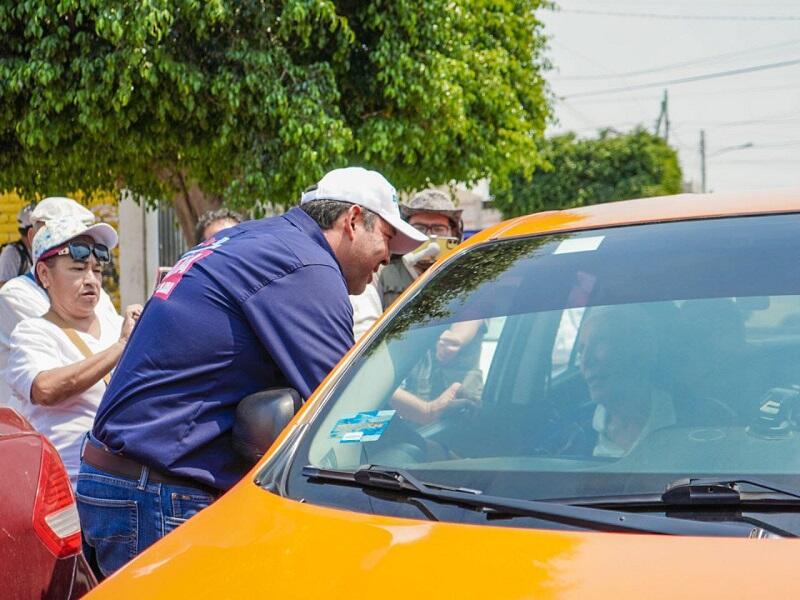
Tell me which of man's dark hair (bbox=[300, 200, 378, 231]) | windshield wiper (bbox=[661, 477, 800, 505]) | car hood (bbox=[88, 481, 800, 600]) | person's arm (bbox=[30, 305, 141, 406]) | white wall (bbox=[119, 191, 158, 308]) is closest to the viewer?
car hood (bbox=[88, 481, 800, 600])

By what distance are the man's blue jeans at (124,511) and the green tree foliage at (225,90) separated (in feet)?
23.9

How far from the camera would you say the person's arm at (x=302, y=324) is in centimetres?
293

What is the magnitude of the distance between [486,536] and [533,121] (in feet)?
54.1

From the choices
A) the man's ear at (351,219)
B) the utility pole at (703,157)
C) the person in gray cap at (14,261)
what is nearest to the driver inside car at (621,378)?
the man's ear at (351,219)

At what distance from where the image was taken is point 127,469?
304 centimetres

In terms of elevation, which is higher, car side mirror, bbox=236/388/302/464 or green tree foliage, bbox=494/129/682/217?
car side mirror, bbox=236/388/302/464

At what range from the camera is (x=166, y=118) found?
11148mm

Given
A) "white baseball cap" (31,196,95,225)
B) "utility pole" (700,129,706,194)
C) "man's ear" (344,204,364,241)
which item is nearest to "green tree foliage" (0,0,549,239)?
"white baseball cap" (31,196,95,225)

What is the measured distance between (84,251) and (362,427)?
2450mm

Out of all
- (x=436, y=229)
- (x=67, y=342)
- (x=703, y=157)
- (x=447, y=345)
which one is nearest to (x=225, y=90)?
(x=436, y=229)

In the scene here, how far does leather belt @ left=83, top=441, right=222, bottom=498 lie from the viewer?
2996mm

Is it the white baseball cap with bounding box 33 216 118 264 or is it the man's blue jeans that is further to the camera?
the white baseball cap with bounding box 33 216 118 264

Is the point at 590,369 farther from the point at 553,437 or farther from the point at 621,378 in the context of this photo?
the point at 553,437

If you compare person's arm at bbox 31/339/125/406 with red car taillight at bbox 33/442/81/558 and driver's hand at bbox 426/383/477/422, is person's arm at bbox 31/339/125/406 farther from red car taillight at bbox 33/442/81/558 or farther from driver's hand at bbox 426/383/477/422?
driver's hand at bbox 426/383/477/422
